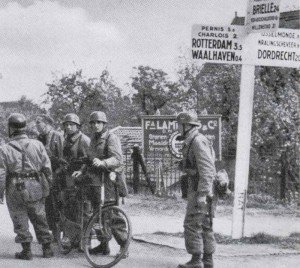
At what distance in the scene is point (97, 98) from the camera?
23.6m

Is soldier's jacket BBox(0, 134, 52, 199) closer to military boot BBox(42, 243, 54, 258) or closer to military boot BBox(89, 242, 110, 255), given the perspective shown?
military boot BBox(42, 243, 54, 258)

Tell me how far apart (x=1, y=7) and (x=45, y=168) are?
307cm

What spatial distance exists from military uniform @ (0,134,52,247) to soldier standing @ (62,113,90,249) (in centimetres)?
40

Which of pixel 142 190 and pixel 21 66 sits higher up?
pixel 21 66

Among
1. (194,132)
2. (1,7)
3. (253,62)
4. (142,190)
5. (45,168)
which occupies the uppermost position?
(1,7)

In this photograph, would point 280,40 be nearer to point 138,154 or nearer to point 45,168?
point 45,168

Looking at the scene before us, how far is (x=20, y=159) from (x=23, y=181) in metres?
0.24

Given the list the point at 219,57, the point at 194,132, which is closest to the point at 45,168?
the point at 194,132

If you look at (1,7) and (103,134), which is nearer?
(103,134)

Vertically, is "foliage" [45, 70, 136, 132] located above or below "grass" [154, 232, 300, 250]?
above

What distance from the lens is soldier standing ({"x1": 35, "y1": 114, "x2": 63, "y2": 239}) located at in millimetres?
7920

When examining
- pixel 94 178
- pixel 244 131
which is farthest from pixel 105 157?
pixel 244 131

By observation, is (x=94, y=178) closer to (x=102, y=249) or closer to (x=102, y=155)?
(x=102, y=155)

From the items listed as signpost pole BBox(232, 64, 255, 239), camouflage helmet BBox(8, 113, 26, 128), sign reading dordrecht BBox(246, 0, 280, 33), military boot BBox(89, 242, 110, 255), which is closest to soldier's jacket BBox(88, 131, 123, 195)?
military boot BBox(89, 242, 110, 255)
